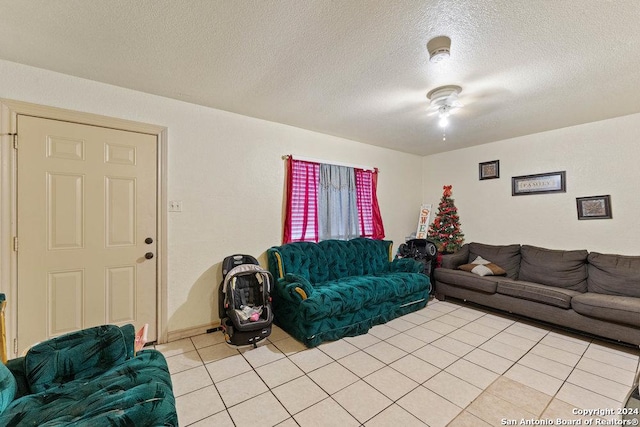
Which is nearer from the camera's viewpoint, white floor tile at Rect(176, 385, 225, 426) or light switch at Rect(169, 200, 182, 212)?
white floor tile at Rect(176, 385, 225, 426)

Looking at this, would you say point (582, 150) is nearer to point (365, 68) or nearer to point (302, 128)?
point (365, 68)

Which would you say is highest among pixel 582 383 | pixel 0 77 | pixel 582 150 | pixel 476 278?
pixel 0 77

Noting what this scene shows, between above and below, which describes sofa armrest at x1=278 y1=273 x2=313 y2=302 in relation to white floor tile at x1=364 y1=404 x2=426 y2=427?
above

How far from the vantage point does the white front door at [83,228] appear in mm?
2209

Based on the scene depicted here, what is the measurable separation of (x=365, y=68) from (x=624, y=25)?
1650 mm

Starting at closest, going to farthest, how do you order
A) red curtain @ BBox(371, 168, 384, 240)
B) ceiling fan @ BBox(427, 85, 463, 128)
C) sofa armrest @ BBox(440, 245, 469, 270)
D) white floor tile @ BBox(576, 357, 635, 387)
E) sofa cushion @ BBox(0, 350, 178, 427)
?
sofa cushion @ BBox(0, 350, 178, 427) → white floor tile @ BBox(576, 357, 635, 387) → ceiling fan @ BBox(427, 85, 463, 128) → sofa armrest @ BBox(440, 245, 469, 270) → red curtain @ BBox(371, 168, 384, 240)

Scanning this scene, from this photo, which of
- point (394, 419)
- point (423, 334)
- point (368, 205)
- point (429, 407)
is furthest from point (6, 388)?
point (368, 205)

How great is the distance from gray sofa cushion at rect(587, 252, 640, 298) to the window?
268cm

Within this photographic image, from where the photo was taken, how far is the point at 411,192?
17.3ft

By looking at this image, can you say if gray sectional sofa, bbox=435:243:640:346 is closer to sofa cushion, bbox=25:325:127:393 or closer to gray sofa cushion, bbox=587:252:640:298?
gray sofa cushion, bbox=587:252:640:298

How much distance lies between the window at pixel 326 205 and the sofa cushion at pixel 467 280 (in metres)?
1.13

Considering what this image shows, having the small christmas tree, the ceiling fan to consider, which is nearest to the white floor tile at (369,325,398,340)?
the small christmas tree

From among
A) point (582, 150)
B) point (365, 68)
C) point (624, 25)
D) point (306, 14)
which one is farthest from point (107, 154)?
point (582, 150)

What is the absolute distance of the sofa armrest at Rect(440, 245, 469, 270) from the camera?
421cm
